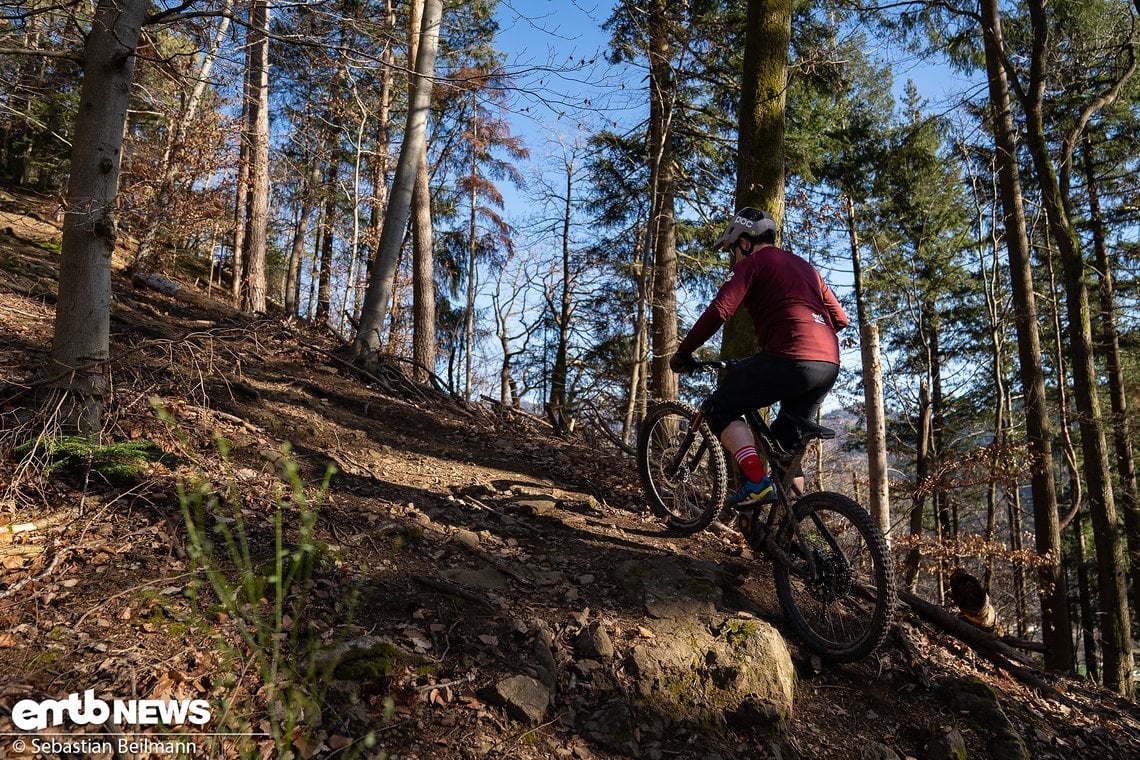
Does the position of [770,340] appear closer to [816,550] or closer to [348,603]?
[816,550]

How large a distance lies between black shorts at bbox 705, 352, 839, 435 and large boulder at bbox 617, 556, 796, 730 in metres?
1.19

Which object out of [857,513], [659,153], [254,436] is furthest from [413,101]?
[857,513]

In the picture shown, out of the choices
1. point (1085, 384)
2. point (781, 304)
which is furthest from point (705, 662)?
point (1085, 384)

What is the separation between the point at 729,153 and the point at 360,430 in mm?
8948

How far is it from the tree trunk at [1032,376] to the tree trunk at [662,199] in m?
5.00

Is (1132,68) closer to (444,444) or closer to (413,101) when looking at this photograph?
(413,101)

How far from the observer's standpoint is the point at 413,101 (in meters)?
8.15

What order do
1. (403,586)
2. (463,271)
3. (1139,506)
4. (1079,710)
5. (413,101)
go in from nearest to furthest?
(403,586) < (1079,710) < (413,101) < (1139,506) < (463,271)

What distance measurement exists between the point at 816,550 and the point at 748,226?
2.16 metres

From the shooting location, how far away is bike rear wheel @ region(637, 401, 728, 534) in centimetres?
479

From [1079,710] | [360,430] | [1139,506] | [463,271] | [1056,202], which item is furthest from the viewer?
[463,271]

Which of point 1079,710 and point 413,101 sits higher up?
point 413,101

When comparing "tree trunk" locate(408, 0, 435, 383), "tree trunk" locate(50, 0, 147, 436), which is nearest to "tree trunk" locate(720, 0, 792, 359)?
"tree trunk" locate(50, 0, 147, 436)

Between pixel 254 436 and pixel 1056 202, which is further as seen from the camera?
pixel 1056 202
